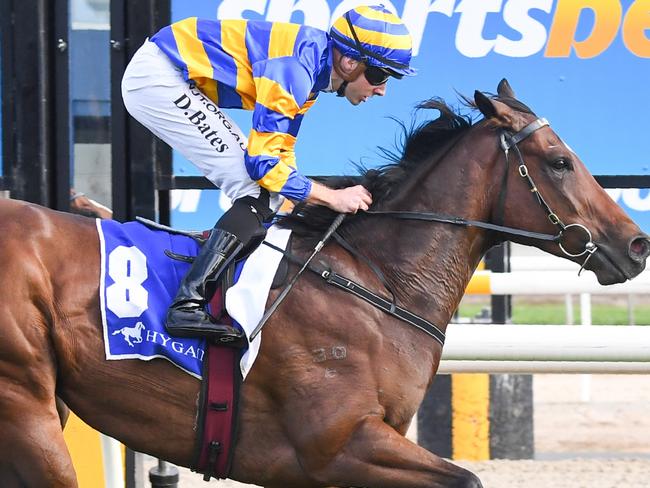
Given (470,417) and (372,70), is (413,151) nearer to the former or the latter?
(372,70)

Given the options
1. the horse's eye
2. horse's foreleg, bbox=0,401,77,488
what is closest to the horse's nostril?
the horse's eye

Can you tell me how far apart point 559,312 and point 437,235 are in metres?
11.8

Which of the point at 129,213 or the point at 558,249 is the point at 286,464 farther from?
the point at 129,213

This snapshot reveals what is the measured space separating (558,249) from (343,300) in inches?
28.3

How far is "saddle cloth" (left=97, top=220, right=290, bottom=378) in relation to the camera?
3.41 m

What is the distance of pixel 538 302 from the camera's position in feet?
58.7

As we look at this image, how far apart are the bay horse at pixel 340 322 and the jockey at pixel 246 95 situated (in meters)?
0.18

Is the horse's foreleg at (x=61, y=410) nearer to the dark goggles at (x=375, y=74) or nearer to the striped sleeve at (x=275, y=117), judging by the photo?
the striped sleeve at (x=275, y=117)

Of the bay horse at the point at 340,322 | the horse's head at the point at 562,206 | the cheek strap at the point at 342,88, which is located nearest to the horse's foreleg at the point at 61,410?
the bay horse at the point at 340,322

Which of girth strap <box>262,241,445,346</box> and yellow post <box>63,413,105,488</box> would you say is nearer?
girth strap <box>262,241,445,346</box>

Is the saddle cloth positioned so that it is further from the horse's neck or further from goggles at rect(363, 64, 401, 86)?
goggles at rect(363, 64, 401, 86)

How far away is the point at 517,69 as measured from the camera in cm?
505

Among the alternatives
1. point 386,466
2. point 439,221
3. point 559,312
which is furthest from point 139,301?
point 559,312

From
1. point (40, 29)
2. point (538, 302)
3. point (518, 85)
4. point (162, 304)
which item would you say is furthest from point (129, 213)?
point (538, 302)
